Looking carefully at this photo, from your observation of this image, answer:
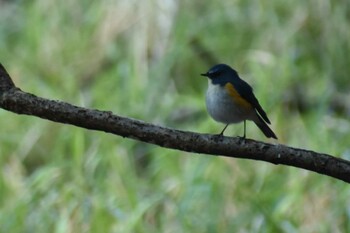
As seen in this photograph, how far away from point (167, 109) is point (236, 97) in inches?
86.4

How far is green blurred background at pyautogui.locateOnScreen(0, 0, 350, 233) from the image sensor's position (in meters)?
4.18

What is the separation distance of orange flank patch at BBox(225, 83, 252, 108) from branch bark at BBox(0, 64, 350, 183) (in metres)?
0.59

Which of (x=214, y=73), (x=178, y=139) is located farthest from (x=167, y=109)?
(x=178, y=139)

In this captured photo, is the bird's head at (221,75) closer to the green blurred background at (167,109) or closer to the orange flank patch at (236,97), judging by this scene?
the orange flank patch at (236,97)

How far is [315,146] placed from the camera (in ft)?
14.4

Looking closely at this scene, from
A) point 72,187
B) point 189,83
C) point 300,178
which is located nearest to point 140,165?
point 189,83

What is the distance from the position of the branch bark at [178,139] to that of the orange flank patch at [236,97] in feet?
1.92

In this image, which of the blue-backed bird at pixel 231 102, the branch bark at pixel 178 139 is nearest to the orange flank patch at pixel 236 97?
the blue-backed bird at pixel 231 102

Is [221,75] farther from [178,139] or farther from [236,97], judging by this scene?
[178,139]

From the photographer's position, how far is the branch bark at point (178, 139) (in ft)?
6.89

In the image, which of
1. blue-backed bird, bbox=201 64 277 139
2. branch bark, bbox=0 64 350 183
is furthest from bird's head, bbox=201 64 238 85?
branch bark, bbox=0 64 350 183

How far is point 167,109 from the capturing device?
16.1 ft

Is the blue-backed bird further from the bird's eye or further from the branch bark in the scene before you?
the branch bark

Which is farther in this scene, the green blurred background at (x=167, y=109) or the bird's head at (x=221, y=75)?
the green blurred background at (x=167, y=109)
